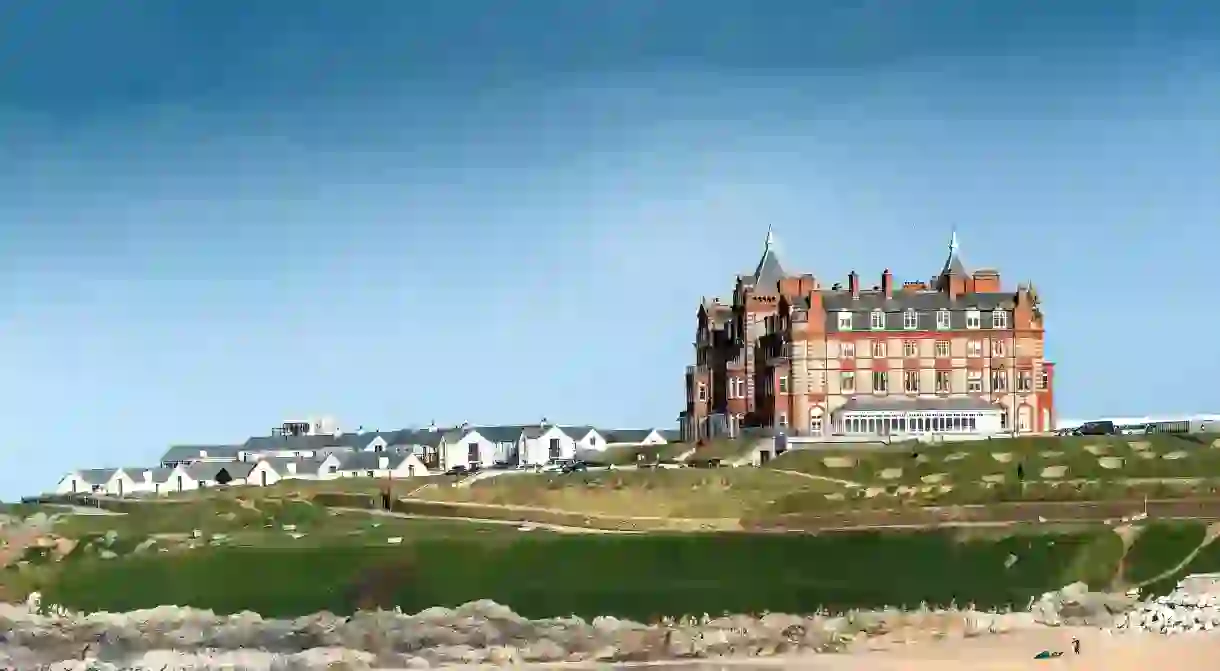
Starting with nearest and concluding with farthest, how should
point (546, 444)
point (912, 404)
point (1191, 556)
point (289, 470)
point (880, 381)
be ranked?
point (1191, 556) → point (912, 404) → point (880, 381) → point (289, 470) → point (546, 444)

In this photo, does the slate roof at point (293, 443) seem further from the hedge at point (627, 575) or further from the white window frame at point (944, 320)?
the hedge at point (627, 575)

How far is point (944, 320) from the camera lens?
7769cm

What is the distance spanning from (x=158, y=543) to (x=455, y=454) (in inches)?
1510

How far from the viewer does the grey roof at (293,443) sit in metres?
105

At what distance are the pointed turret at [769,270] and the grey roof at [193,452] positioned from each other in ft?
115

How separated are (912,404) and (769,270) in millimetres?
12320

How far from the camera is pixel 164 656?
42625 millimetres

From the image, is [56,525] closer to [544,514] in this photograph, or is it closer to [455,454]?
[544,514]

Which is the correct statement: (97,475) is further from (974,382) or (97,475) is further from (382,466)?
(974,382)

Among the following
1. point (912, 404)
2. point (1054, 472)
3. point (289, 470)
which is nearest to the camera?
point (1054, 472)

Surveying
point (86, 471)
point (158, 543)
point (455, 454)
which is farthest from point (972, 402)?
point (86, 471)

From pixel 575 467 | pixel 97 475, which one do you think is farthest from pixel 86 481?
pixel 575 467

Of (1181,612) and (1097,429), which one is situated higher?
(1097,429)

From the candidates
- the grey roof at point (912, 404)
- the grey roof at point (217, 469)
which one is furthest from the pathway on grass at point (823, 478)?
the grey roof at point (217, 469)
